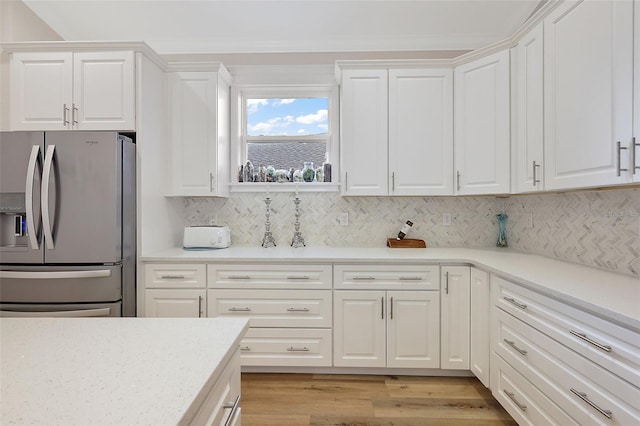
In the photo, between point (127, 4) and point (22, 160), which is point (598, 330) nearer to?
point (22, 160)

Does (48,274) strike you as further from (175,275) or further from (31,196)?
(175,275)

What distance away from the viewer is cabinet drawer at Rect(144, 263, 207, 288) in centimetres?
243

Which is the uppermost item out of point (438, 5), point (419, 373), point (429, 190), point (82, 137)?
point (438, 5)

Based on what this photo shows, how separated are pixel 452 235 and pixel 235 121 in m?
2.29

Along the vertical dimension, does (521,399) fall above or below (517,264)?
below

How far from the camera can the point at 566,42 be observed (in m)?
1.85

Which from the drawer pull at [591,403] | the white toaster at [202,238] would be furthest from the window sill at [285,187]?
the drawer pull at [591,403]

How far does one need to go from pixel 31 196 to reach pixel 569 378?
309 centimetres

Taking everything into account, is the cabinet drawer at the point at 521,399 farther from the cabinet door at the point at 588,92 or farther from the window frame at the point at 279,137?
the window frame at the point at 279,137

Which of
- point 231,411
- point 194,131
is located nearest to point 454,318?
point 231,411

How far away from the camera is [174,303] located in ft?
8.00

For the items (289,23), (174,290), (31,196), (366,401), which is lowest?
(366,401)

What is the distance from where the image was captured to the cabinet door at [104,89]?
7.88 ft

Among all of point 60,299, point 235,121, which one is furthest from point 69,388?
point 235,121
